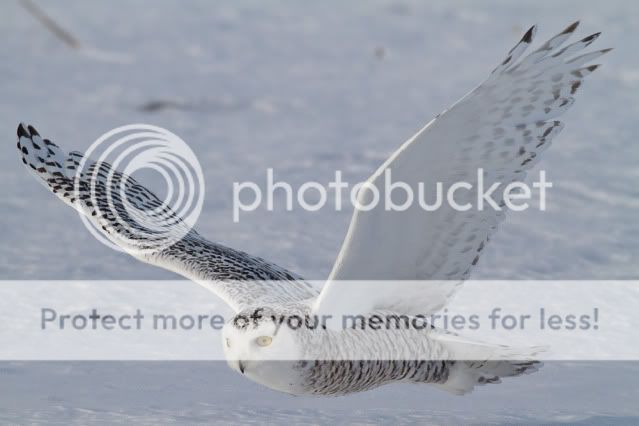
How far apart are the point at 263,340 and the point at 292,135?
4.96 metres

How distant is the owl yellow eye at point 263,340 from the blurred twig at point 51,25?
7670 millimetres

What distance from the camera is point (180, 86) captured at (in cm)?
987

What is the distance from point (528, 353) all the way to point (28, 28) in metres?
8.70

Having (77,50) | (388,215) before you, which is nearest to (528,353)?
(388,215)

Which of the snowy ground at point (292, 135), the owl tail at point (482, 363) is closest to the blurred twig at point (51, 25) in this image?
the snowy ground at point (292, 135)

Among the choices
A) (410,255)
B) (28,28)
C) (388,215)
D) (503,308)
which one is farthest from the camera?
(28,28)

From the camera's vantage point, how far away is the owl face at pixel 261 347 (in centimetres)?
385

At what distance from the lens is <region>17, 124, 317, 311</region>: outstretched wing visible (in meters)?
4.51

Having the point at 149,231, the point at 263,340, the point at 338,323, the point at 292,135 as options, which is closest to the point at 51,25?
the point at 292,135

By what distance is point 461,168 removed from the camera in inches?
152

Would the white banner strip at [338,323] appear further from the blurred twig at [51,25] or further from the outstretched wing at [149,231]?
the blurred twig at [51,25]

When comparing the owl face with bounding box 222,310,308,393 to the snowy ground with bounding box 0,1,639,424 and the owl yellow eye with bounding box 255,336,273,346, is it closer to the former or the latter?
the owl yellow eye with bounding box 255,336,273,346

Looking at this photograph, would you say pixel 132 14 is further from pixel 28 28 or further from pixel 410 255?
pixel 410 255

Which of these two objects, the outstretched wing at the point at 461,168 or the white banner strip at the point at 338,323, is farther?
the white banner strip at the point at 338,323
